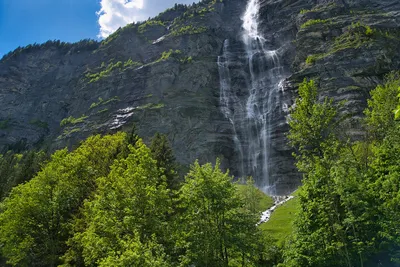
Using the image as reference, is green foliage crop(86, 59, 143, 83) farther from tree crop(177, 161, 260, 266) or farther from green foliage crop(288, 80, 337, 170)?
tree crop(177, 161, 260, 266)

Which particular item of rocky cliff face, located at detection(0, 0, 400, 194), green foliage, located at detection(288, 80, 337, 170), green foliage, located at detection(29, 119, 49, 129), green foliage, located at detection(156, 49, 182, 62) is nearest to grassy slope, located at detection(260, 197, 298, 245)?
green foliage, located at detection(288, 80, 337, 170)

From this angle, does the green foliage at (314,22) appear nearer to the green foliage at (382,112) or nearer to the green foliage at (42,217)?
the green foliage at (382,112)

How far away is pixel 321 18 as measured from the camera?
348 ft

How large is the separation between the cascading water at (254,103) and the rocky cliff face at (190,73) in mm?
1447

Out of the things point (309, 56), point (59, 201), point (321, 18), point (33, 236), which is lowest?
point (33, 236)

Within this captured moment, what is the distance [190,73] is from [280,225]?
244 ft

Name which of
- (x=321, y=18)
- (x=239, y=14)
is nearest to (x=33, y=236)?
(x=321, y=18)

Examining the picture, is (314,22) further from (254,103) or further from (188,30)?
(188,30)

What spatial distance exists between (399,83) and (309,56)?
2266 inches

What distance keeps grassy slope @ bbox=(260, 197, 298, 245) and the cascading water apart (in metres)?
23.1

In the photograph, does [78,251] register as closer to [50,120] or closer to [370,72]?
[370,72]

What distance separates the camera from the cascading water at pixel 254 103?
7538 cm

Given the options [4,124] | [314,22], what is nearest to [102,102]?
[4,124]

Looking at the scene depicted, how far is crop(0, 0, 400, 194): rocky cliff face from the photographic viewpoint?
79.4m
